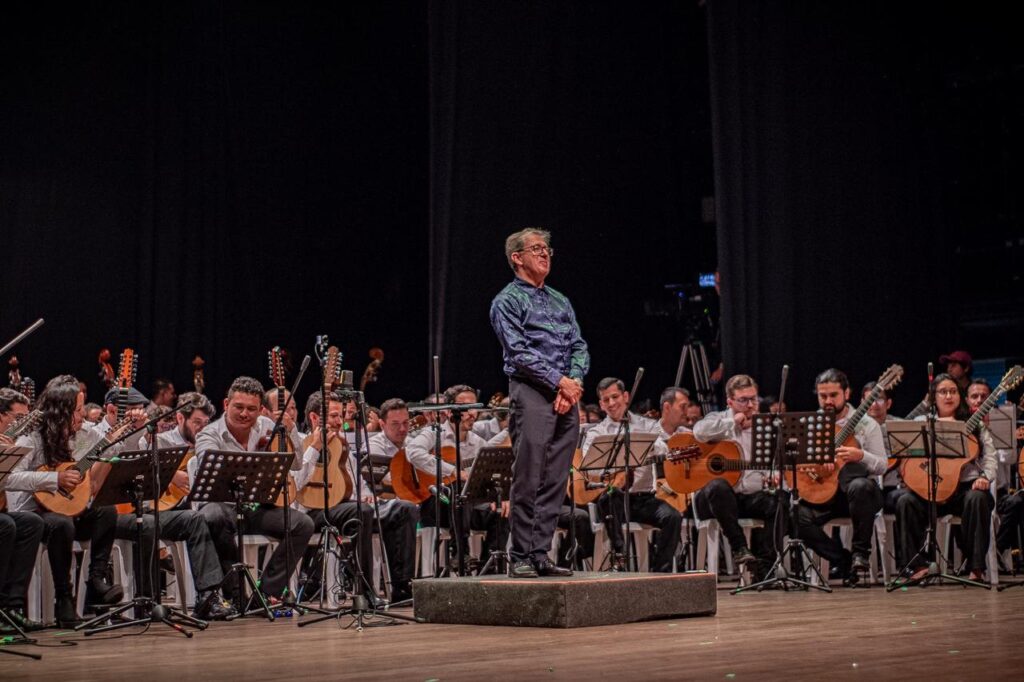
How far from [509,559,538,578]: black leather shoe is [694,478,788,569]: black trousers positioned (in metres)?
2.87

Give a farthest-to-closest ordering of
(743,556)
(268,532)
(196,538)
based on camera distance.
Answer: (743,556)
(268,532)
(196,538)

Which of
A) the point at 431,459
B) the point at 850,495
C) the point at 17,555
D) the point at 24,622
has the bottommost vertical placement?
the point at 24,622

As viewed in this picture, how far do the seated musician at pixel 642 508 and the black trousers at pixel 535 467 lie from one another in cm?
258

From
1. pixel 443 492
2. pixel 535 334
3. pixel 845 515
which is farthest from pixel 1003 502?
pixel 535 334

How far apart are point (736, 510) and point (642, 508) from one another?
Answer: 0.65 meters

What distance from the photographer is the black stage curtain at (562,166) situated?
12.2 meters

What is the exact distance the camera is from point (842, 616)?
6.07 meters

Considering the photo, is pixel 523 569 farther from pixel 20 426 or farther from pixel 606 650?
pixel 20 426

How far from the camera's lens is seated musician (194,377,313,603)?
7477 millimetres

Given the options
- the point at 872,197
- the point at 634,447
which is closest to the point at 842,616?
the point at 634,447

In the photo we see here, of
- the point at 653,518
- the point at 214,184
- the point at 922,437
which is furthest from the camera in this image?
the point at 214,184

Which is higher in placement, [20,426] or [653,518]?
[20,426]

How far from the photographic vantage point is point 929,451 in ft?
26.4

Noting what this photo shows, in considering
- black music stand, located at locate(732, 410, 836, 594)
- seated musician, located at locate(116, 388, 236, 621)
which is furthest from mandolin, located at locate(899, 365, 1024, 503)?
seated musician, located at locate(116, 388, 236, 621)
